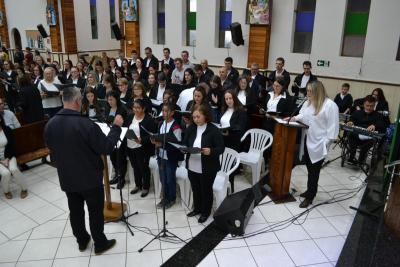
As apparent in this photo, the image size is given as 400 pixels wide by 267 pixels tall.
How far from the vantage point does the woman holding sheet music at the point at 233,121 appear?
4.35 m

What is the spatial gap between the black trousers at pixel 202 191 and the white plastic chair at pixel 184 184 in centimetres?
22

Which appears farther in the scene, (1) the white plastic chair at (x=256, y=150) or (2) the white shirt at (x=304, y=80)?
(2) the white shirt at (x=304, y=80)

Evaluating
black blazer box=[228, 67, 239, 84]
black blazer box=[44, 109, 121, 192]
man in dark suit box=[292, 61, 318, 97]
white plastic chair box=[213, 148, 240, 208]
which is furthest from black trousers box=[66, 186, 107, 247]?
man in dark suit box=[292, 61, 318, 97]

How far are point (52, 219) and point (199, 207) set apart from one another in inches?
70.0

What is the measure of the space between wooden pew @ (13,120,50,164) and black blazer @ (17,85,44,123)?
62 centimetres

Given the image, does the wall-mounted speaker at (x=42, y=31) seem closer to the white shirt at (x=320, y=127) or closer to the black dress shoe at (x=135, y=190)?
the black dress shoe at (x=135, y=190)

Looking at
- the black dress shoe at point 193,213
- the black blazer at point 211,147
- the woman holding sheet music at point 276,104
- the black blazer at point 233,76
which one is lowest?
the black dress shoe at point 193,213

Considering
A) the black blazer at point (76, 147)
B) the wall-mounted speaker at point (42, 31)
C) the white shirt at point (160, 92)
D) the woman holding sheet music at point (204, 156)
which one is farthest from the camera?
the wall-mounted speaker at point (42, 31)

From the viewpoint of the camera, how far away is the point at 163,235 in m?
3.49

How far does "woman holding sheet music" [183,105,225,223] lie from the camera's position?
3441 millimetres

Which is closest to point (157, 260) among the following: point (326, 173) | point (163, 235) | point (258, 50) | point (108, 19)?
point (163, 235)

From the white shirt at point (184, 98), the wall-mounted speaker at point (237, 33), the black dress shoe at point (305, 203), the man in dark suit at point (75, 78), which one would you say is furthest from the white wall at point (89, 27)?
the black dress shoe at point (305, 203)

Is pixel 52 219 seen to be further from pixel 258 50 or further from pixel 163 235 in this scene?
pixel 258 50

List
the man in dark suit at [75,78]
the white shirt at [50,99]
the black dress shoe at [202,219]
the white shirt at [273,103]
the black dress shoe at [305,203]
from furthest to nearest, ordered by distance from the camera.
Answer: the man in dark suit at [75,78]
the white shirt at [50,99]
the white shirt at [273,103]
the black dress shoe at [305,203]
the black dress shoe at [202,219]
